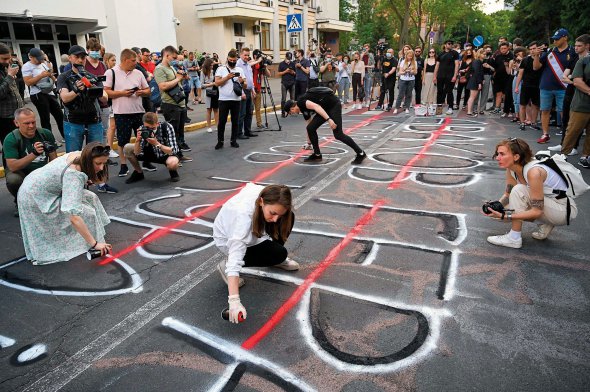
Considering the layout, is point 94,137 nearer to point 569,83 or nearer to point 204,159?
point 204,159

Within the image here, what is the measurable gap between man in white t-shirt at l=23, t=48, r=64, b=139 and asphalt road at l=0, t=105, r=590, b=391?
294cm

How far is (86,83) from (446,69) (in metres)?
8.48

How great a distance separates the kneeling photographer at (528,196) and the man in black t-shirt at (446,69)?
759 cm

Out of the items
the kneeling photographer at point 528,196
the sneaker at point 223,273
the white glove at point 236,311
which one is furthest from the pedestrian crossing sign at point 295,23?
the white glove at point 236,311

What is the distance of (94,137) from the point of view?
557cm

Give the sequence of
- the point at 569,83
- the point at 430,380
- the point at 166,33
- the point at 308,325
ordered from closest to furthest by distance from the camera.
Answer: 1. the point at 430,380
2. the point at 308,325
3. the point at 569,83
4. the point at 166,33

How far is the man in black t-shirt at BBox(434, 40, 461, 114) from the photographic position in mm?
10266

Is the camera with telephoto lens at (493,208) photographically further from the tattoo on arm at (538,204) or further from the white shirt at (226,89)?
the white shirt at (226,89)

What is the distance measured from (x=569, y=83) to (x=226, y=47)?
21.9 metres

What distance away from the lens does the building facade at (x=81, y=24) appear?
1474cm

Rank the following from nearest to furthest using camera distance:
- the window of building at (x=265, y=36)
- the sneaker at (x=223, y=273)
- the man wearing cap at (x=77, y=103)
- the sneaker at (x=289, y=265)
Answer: the sneaker at (x=223, y=273), the sneaker at (x=289, y=265), the man wearing cap at (x=77, y=103), the window of building at (x=265, y=36)

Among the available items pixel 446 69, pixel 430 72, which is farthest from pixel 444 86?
pixel 430 72

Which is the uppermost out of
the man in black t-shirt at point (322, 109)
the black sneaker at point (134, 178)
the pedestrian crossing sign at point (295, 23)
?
the pedestrian crossing sign at point (295, 23)

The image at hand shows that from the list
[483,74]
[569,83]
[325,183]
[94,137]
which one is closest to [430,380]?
[325,183]
